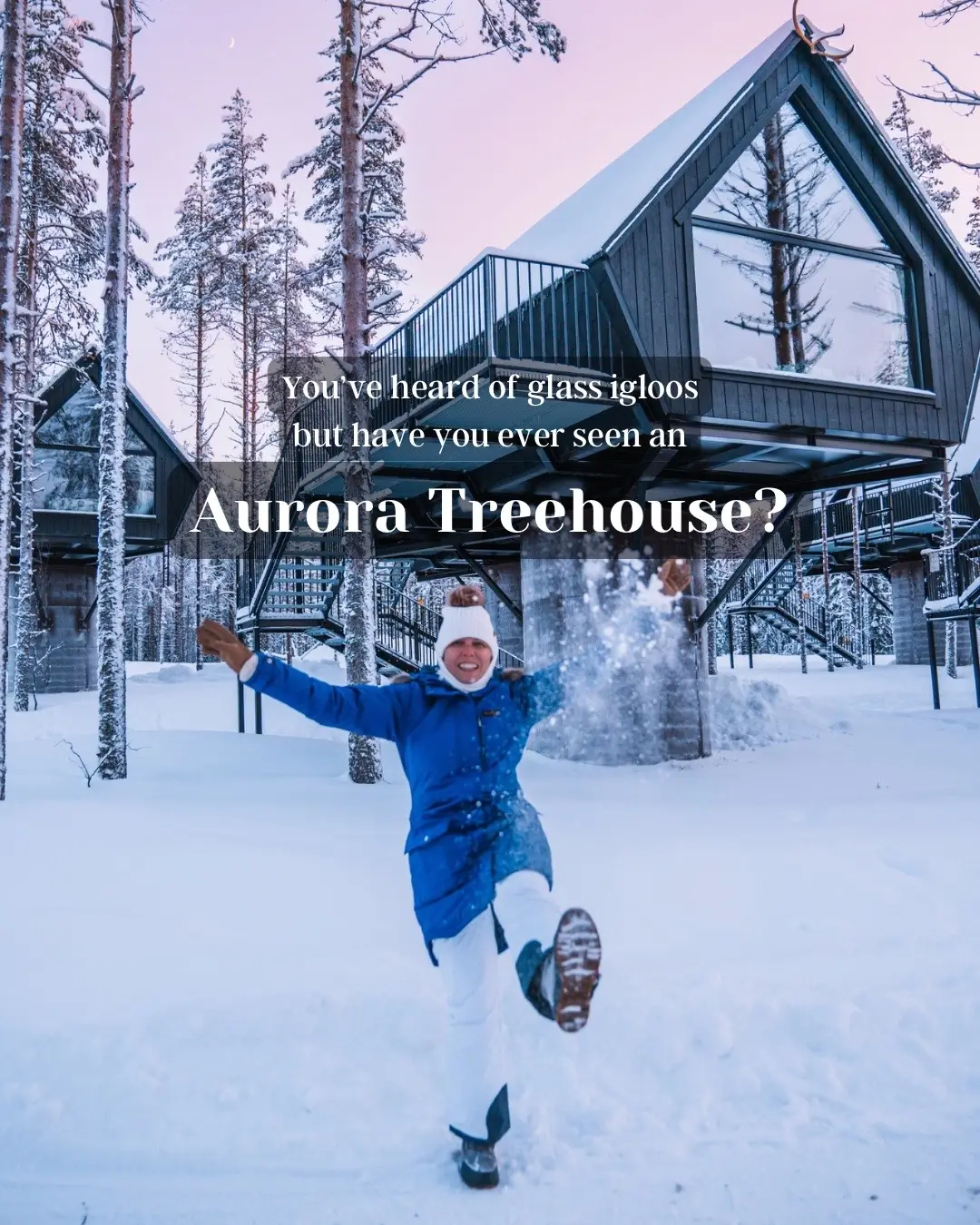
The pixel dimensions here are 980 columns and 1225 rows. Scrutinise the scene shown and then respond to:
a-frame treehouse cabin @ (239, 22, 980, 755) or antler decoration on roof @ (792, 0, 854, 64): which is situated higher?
antler decoration on roof @ (792, 0, 854, 64)

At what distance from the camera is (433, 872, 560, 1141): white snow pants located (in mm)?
2699

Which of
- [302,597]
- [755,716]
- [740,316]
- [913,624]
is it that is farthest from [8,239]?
[913,624]

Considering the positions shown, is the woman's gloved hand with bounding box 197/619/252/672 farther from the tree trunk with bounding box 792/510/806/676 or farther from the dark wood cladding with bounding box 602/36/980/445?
the tree trunk with bounding box 792/510/806/676

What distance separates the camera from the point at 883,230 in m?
10.1

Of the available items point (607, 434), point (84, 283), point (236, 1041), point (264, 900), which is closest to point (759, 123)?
point (607, 434)

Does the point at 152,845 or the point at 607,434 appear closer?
the point at 152,845

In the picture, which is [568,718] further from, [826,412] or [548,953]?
[548,953]

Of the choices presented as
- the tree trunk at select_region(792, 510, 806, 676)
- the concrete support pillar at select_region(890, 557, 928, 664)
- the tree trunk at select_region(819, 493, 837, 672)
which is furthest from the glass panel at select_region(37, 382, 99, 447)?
the concrete support pillar at select_region(890, 557, 928, 664)

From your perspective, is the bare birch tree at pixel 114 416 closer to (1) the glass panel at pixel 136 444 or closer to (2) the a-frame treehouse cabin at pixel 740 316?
(2) the a-frame treehouse cabin at pixel 740 316

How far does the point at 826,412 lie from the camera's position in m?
9.41

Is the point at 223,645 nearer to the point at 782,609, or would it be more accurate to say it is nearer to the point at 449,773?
the point at 449,773

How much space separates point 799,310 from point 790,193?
4.63 ft

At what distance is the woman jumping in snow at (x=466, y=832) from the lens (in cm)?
270

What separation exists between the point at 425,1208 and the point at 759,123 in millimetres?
10470
